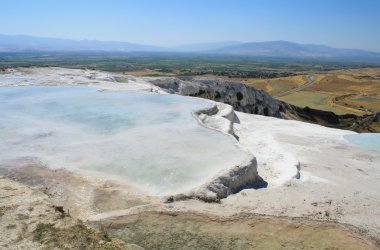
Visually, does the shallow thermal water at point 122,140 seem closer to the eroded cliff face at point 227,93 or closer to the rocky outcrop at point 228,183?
the rocky outcrop at point 228,183

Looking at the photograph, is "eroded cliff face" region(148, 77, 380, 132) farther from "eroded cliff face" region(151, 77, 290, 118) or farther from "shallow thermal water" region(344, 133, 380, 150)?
"shallow thermal water" region(344, 133, 380, 150)

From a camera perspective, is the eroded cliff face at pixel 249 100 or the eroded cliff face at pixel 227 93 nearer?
the eroded cliff face at pixel 227 93

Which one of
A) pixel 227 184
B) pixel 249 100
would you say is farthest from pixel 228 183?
pixel 249 100

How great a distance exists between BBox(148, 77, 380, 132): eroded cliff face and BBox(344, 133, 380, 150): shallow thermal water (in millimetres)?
14864

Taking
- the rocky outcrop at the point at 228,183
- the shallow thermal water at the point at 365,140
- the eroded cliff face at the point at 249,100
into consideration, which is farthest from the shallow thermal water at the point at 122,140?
the eroded cliff face at the point at 249,100

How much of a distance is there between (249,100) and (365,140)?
1816cm

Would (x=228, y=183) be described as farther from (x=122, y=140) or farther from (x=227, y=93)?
(x=227, y=93)

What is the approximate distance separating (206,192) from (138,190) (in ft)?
5.45

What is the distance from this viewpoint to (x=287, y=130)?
20.6 metres

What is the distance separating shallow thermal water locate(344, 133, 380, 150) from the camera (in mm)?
18955

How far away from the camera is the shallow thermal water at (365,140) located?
19.0 meters

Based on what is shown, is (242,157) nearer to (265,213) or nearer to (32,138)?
(265,213)

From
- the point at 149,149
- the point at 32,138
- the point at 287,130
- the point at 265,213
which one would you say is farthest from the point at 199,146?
the point at 287,130

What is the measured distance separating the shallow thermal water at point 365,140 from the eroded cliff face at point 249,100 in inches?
585
